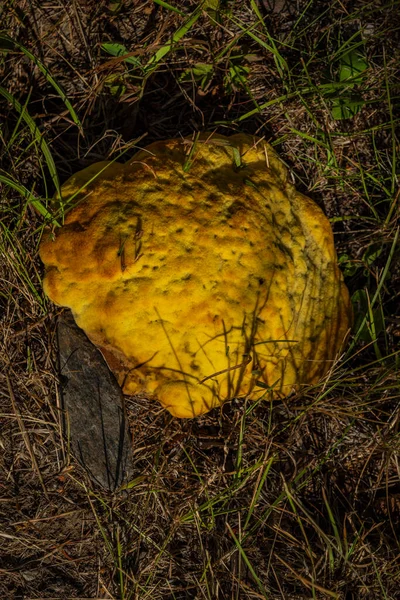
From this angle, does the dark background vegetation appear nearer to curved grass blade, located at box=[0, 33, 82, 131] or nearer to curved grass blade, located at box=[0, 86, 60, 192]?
curved grass blade, located at box=[0, 33, 82, 131]

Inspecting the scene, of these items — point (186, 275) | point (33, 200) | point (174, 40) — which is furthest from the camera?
point (174, 40)

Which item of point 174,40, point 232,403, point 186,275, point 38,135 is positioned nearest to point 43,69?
point 38,135

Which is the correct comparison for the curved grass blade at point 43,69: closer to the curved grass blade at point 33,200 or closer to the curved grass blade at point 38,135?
the curved grass blade at point 38,135

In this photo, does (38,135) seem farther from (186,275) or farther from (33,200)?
(186,275)

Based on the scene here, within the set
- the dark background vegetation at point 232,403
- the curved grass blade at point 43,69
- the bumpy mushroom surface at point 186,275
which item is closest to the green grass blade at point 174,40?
the dark background vegetation at point 232,403

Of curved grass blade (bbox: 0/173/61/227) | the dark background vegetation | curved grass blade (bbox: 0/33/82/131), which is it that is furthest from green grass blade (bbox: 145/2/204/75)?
curved grass blade (bbox: 0/173/61/227)
